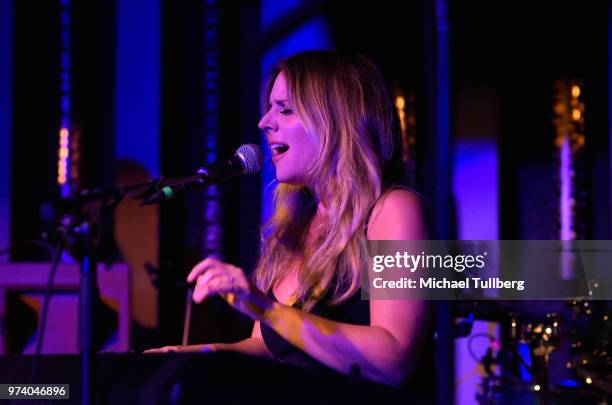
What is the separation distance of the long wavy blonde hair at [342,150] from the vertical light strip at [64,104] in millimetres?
2342

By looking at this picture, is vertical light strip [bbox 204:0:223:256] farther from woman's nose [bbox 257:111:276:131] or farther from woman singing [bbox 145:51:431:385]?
woman's nose [bbox 257:111:276:131]

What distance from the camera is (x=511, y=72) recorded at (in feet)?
13.4

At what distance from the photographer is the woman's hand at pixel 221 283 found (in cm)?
124

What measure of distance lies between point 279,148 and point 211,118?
226cm

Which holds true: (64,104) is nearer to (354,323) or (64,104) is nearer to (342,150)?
(342,150)

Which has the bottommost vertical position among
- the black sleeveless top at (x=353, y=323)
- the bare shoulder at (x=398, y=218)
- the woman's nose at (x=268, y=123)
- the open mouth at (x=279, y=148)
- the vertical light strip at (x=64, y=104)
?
the black sleeveless top at (x=353, y=323)

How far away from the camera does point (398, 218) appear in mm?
1701

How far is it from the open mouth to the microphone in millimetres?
122

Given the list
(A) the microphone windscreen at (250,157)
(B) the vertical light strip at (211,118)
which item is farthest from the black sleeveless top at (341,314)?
(B) the vertical light strip at (211,118)

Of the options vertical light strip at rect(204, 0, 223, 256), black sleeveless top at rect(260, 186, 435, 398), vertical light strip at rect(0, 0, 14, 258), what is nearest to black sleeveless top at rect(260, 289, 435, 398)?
black sleeveless top at rect(260, 186, 435, 398)

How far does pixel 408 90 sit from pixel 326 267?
2703mm

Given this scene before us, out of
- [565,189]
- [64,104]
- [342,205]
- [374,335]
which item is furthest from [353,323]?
[64,104]

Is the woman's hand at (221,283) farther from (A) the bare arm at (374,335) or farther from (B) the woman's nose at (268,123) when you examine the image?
(B) the woman's nose at (268,123)

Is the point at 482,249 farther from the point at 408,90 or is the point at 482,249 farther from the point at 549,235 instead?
the point at 408,90
